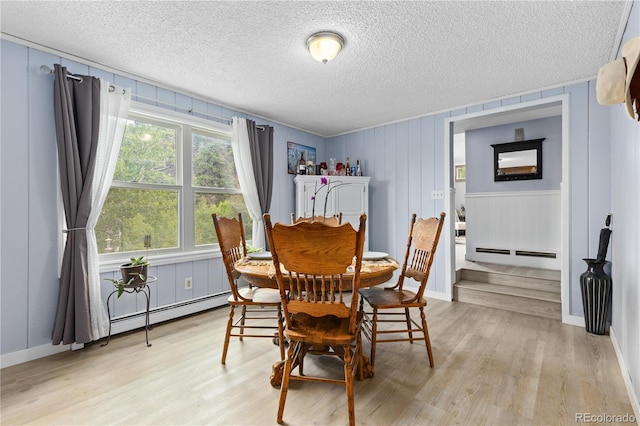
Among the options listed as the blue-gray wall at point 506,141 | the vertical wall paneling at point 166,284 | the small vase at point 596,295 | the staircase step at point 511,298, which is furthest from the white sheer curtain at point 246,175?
the blue-gray wall at point 506,141

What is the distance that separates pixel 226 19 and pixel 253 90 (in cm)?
121

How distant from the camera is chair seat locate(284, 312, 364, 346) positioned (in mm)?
1567

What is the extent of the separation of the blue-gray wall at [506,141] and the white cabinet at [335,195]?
1890 mm

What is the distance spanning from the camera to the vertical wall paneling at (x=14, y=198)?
2174 mm

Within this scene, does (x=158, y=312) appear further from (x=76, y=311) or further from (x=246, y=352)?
(x=246, y=352)

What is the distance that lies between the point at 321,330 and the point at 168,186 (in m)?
2.46

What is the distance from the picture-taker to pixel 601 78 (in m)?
1.18

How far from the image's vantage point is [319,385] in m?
1.94

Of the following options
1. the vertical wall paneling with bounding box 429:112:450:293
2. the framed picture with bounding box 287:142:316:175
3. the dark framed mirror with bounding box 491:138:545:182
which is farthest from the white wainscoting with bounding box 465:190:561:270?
the framed picture with bounding box 287:142:316:175

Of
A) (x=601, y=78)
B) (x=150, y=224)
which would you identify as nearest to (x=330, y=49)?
(x=601, y=78)

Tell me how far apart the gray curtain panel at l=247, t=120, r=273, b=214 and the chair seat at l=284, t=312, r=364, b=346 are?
2.37 m

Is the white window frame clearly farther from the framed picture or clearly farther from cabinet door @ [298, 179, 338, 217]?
cabinet door @ [298, 179, 338, 217]
